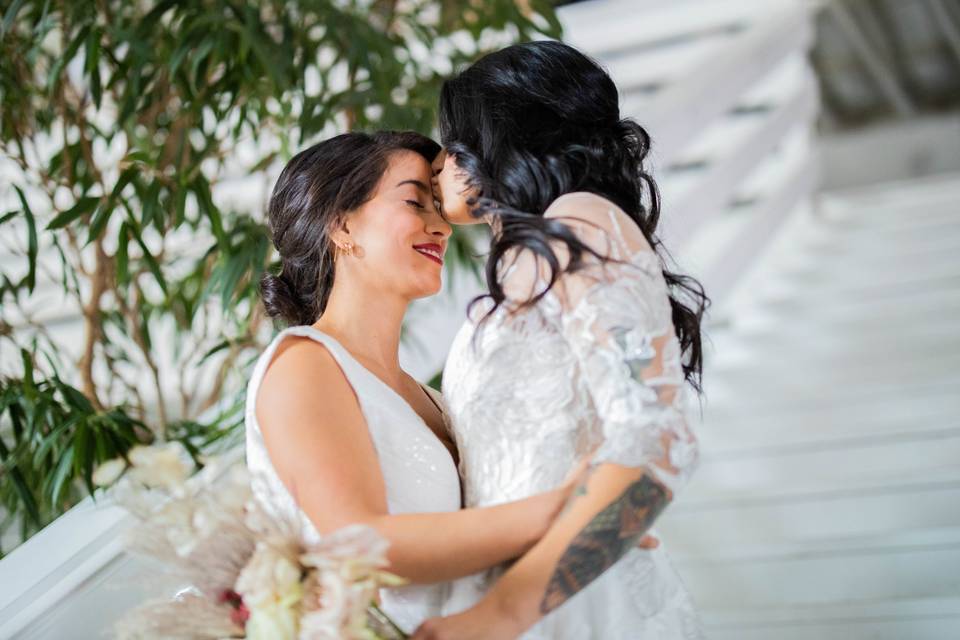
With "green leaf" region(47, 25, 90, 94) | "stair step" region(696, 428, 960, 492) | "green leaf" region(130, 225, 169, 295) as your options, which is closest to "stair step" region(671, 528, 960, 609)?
"stair step" region(696, 428, 960, 492)

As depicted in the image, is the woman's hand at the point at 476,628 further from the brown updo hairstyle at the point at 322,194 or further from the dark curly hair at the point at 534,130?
the brown updo hairstyle at the point at 322,194

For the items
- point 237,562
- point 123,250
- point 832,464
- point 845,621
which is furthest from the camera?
point 832,464

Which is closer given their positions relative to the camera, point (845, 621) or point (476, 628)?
point (476, 628)

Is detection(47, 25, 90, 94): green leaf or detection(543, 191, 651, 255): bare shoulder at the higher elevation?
detection(47, 25, 90, 94): green leaf

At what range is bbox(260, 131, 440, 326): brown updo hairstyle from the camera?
1.71 metres

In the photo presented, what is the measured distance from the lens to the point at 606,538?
1298 mm

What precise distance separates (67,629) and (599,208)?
1230 millimetres

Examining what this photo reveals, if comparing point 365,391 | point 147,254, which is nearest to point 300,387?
point 365,391

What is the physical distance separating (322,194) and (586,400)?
22.0 inches

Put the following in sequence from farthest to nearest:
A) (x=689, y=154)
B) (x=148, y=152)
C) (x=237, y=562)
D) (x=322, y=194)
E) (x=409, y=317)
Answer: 1. (x=689, y=154)
2. (x=409, y=317)
3. (x=148, y=152)
4. (x=322, y=194)
5. (x=237, y=562)

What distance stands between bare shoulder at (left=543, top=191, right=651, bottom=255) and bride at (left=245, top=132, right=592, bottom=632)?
0.30 meters

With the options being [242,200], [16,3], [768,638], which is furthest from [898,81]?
[16,3]

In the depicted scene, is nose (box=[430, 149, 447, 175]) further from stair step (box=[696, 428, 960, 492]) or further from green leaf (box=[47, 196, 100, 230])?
stair step (box=[696, 428, 960, 492])

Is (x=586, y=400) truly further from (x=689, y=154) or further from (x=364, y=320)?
(x=689, y=154)
